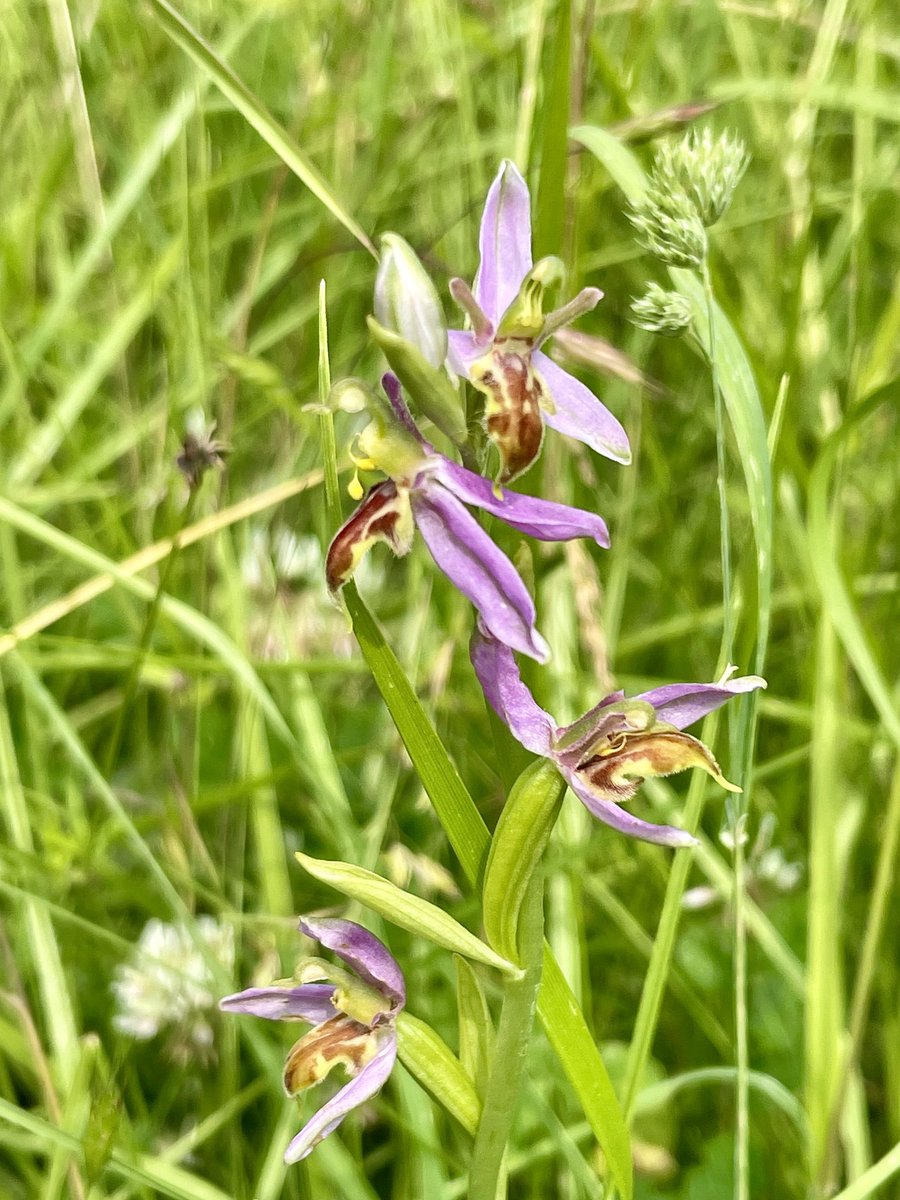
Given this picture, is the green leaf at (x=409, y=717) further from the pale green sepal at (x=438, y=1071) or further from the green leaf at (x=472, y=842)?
the pale green sepal at (x=438, y=1071)

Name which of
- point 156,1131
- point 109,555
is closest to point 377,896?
point 156,1131

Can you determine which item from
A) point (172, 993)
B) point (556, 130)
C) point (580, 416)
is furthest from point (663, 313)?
point (172, 993)

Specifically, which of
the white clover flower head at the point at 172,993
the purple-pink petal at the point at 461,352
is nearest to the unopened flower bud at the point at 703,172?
the purple-pink petal at the point at 461,352

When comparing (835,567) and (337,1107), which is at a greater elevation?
(835,567)

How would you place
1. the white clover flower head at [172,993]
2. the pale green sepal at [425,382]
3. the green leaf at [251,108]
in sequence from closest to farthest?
the pale green sepal at [425,382]
the green leaf at [251,108]
the white clover flower head at [172,993]

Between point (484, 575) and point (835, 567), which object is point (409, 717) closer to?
point (484, 575)

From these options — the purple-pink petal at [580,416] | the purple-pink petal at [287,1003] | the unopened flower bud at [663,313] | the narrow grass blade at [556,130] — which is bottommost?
the purple-pink petal at [287,1003]

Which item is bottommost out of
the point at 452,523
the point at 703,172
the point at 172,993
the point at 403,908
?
the point at 172,993

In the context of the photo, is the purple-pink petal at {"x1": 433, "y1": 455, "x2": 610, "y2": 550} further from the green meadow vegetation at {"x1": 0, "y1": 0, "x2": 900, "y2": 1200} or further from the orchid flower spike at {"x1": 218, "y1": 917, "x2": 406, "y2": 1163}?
the orchid flower spike at {"x1": 218, "y1": 917, "x2": 406, "y2": 1163}

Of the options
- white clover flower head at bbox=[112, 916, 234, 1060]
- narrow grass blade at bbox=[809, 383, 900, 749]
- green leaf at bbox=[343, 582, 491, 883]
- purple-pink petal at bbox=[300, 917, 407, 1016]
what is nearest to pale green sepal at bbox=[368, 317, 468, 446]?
green leaf at bbox=[343, 582, 491, 883]
